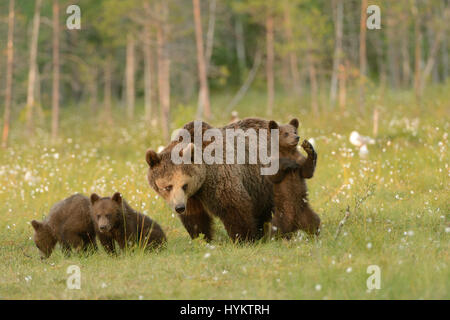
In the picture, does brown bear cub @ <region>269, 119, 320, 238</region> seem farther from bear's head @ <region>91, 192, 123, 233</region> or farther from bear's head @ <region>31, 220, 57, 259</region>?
bear's head @ <region>31, 220, 57, 259</region>

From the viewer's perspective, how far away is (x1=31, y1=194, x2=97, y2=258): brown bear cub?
724cm

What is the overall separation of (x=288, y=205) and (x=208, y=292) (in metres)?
2.05

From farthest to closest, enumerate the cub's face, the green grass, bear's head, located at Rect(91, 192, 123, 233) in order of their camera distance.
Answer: bear's head, located at Rect(91, 192, 123, 233), the cub's face, the green grass

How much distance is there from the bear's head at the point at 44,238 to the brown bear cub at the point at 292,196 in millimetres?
2775

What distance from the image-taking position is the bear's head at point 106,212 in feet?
22.3

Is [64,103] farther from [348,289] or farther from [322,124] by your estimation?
[348,289]

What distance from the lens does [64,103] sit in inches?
1845

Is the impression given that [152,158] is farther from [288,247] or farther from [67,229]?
[288,247]

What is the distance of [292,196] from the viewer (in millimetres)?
6836

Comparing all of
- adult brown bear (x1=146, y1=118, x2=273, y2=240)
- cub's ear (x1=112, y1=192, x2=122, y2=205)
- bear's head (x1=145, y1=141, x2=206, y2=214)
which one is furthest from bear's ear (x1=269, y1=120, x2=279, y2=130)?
cub's ear (x1=112, y1=192, x2=122, y2=205)

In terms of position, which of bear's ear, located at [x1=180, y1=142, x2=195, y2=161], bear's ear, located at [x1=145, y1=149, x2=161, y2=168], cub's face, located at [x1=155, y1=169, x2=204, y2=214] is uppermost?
bear's ear, located at [x1=180, y1=142, x2=195, y2=161]

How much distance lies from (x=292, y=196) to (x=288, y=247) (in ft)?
2.02
